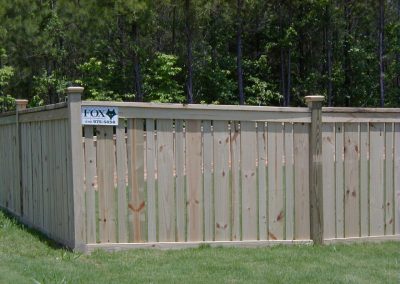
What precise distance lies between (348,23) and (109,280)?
25845 mm

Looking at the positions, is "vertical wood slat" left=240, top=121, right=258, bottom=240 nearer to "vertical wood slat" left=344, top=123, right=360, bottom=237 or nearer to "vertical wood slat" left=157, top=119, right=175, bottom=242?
"vertical wood slat" left=157, top=119, right=175, bottom=242

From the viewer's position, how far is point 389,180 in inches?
298

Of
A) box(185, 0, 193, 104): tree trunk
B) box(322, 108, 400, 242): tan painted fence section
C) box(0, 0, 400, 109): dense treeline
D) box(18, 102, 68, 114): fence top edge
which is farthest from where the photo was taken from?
box(185, 0, 193, 104): tree trunk

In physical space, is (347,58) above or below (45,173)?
above

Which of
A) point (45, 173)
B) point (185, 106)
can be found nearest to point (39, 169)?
point (45, 173)

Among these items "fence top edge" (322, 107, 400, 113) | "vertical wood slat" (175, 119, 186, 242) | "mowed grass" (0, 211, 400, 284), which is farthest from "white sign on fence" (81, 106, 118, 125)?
"fence top edge" (322, 107, 400, 113)

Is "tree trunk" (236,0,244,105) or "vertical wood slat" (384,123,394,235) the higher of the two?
"tree trunk" (236,0,244,105)

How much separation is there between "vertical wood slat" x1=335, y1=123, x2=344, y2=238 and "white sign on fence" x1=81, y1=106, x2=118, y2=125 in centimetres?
255

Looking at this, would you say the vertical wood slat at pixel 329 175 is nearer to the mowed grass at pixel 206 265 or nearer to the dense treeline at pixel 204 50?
the mowed grass at pixel 206 265

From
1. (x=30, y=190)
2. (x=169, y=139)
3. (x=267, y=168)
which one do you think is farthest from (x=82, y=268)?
(x=30, y=190)

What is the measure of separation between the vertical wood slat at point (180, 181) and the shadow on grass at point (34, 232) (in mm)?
1203

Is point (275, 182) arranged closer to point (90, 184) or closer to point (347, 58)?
point (90, 184)

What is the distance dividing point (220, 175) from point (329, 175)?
1.29m

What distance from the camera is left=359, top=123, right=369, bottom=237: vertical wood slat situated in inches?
293
